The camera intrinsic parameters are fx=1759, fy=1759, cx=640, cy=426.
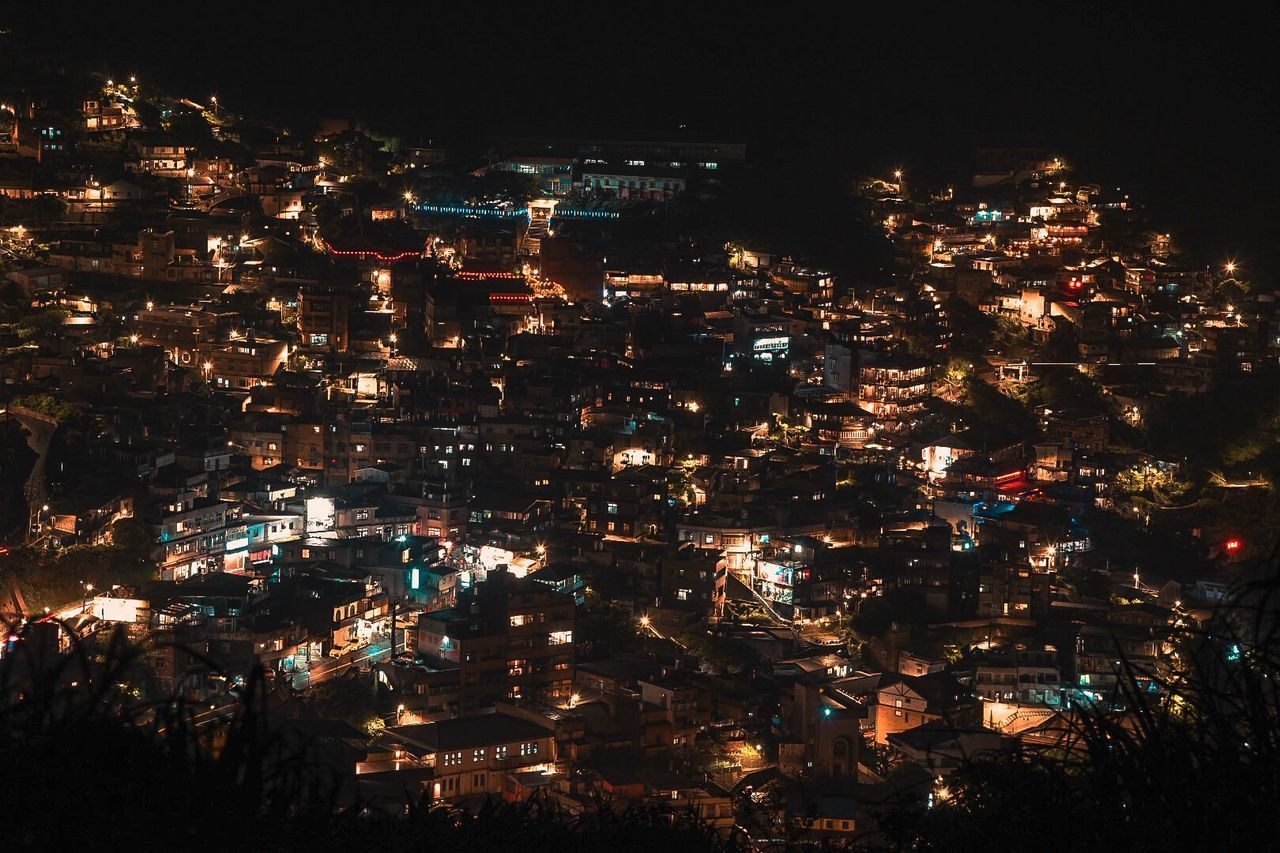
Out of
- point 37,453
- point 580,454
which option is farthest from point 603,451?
point 37,453

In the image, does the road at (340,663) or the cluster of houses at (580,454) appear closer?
the cluster of houses at (580,454)

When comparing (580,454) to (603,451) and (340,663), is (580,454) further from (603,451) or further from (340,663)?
(340,663)

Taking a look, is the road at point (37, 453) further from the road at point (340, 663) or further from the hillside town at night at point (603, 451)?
the road at point (340, 663)

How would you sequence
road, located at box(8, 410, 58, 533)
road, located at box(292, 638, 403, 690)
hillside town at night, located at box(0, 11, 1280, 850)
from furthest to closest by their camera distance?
road, located at box(8, 410, 58, 533)
road, located at box(292, 638, 403, 690)
hillside town at night, located at box(0, 11, 1280, 850)

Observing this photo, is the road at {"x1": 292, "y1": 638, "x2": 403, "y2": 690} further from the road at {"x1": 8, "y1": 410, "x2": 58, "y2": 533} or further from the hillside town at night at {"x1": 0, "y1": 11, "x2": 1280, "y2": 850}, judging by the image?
the road at {"x1": 8, "y1": 410, "x2": 58, "y2": 533}

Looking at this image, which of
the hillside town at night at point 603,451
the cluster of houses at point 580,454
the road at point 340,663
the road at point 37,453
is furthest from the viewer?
the road at point 37,453

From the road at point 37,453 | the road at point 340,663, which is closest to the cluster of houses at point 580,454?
the road at point 340,663

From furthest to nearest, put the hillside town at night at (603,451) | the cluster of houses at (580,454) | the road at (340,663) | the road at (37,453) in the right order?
the road at (37,453) → the road at (340,663) → the cluster of houses at (580,454) → the hillside town at night at (603,451)

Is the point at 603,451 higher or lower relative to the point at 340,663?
higher

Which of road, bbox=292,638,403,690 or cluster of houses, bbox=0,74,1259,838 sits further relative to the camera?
road, bbox=292,638,403,690

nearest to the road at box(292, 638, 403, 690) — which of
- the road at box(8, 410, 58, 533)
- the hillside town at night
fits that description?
the hillside town at night

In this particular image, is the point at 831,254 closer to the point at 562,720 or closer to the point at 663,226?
the point at 663,226
